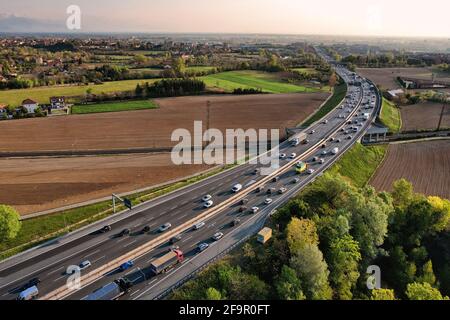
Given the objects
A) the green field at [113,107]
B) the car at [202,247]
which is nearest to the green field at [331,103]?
the green field at [113,107]

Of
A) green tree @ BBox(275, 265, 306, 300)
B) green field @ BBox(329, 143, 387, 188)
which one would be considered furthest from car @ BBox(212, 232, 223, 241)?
green field @ BBox(329, 143, 387, 188)

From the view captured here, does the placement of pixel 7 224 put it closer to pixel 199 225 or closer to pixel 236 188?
pixel 199 225

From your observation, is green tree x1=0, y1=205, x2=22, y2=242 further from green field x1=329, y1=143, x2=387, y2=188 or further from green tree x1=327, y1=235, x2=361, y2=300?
green field x1=329, y1=143, x2=387, y2=188

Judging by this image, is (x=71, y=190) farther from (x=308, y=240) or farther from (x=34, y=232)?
(x=308, y=240)

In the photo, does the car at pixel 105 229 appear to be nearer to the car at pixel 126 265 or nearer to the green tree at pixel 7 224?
the car at pixel 126 265
